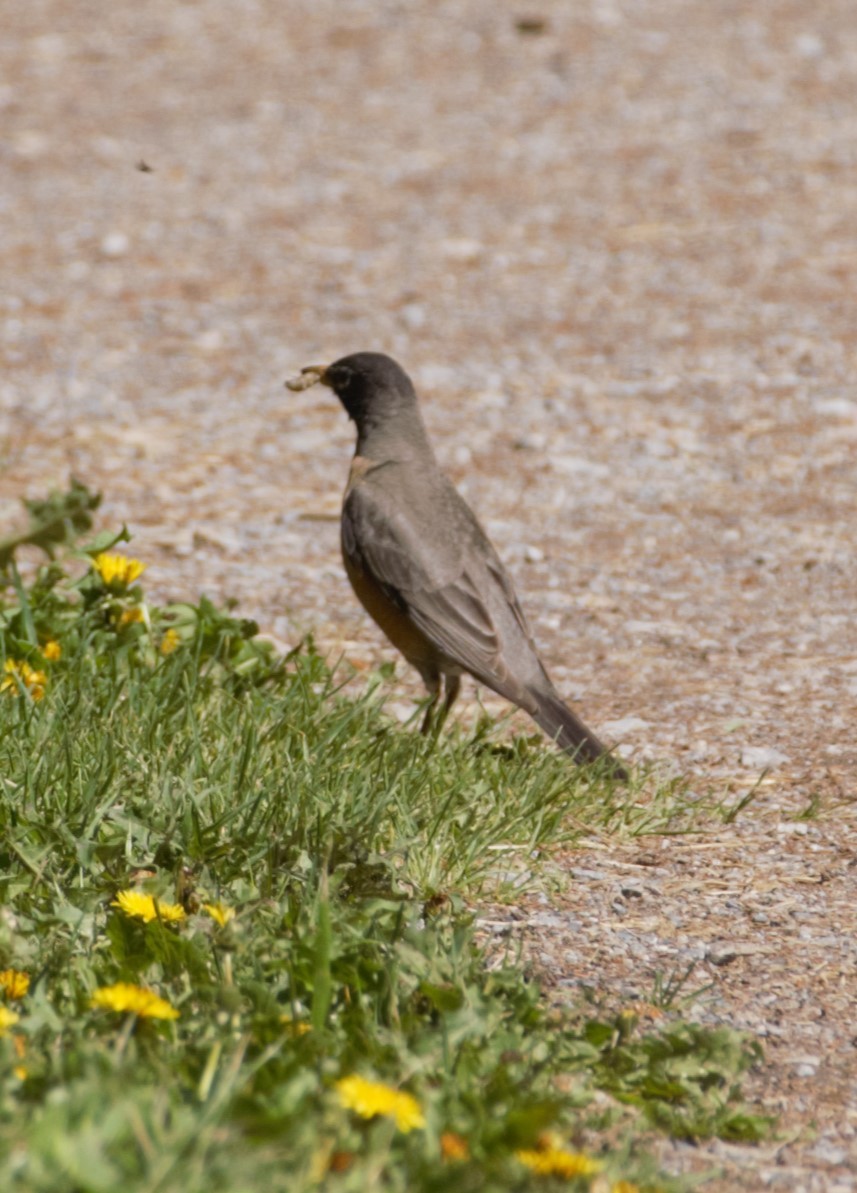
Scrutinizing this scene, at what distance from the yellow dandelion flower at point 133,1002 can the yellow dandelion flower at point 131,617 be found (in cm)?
226

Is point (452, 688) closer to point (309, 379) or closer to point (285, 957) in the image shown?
point (309, 379)

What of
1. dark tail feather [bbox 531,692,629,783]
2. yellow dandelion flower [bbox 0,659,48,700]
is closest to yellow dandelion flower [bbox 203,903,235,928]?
yellow dandelion flower [bbox 0,659,48,700]

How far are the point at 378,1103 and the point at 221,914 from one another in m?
0.81

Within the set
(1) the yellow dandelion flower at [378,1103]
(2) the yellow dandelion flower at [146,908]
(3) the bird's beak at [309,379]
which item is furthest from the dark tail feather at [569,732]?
(1) the yellow dandelion flower at [378,1103]

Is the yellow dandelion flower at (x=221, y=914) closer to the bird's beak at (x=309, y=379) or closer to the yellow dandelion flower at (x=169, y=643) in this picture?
the yellow dandelion flower at (x=169, y=643)

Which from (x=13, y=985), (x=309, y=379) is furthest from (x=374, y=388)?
(x=13, y=985)

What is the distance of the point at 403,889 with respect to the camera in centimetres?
385

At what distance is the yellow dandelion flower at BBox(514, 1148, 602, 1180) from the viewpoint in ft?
8.32

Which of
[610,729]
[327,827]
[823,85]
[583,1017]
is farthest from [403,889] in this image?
[823,85]

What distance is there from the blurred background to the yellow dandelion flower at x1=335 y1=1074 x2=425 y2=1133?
2.58 m

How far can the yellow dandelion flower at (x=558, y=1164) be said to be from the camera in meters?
2.54

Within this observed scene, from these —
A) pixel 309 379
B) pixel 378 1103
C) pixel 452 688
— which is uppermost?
pixel 309 379

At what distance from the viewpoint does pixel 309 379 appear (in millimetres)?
6551

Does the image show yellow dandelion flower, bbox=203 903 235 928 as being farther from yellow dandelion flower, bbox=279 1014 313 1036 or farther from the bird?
the bird
